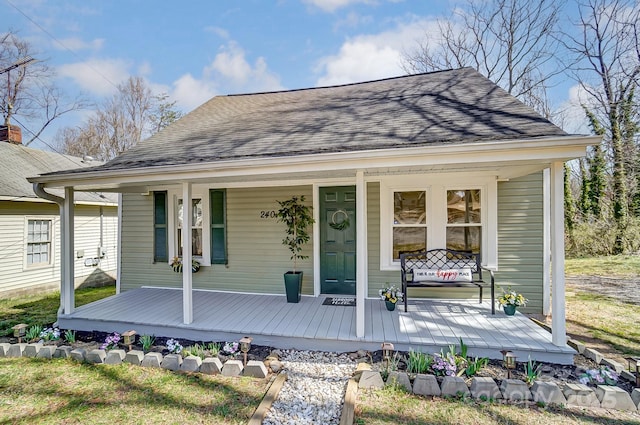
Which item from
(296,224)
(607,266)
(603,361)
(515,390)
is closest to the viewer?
(515,390)

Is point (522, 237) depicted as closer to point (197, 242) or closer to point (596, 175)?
point (197, 242)

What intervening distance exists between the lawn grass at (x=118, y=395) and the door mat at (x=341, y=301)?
1.99 m

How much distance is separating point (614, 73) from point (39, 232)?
19.0 meters

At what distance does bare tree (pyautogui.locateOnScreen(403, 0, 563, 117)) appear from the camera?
39.0 feet

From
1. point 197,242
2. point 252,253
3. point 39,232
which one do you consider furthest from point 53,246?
point 252,253

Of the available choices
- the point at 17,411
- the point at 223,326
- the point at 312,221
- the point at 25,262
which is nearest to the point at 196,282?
the point at 223,326

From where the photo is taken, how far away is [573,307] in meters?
5.35

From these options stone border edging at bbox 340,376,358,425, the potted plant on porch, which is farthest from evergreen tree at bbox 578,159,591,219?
stone border edging at bbox 340,376,358,425

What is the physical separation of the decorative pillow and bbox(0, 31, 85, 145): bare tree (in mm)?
18128

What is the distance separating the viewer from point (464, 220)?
16.3 ft

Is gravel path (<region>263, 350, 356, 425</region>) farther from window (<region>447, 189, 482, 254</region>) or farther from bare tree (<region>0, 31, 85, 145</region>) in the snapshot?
bare tree (<region>0, 31, 85, 145</region>)

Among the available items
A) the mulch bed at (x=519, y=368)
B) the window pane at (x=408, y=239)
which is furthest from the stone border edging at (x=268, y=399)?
the window pane at (x=408, y=239)

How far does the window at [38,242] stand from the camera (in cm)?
762

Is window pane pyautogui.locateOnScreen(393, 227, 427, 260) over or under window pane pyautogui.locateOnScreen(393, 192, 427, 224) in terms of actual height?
under
